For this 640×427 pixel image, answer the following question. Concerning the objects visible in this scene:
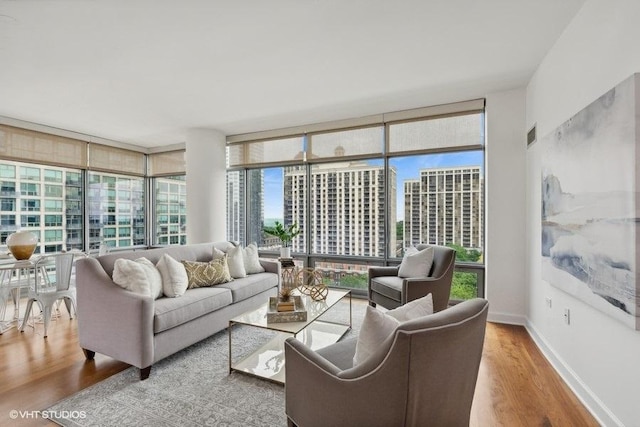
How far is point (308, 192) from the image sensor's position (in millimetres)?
4898

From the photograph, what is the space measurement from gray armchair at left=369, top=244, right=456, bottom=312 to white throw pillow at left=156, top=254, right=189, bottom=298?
82.2 inches

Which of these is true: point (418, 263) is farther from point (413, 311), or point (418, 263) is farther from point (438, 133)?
point (413, 311)

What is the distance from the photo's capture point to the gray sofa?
89.0 inches

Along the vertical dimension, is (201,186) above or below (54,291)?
above

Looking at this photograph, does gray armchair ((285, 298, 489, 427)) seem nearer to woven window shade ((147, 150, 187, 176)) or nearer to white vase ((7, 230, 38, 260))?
white vase ((7, 230, 38, 260))

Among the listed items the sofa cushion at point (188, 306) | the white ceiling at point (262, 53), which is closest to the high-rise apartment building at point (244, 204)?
the white ceiling at point (262, 53)

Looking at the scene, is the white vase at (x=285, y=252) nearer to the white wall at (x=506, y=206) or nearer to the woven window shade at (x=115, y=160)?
the white wall at (x=506, y=206)

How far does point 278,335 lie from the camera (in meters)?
3.05

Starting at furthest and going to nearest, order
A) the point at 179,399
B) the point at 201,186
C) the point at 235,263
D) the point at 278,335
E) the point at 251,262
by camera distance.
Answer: the point at 201,186
the point at 251,262
the point at 235,263
the point at 278,335
the point at 179,399

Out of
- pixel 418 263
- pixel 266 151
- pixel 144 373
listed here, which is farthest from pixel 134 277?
pixel 266 151

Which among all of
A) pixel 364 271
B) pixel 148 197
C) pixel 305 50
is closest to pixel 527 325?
pixel 364 271

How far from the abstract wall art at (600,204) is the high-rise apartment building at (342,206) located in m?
2.18

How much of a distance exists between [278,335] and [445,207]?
2.68m

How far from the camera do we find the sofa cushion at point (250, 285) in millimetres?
3229
